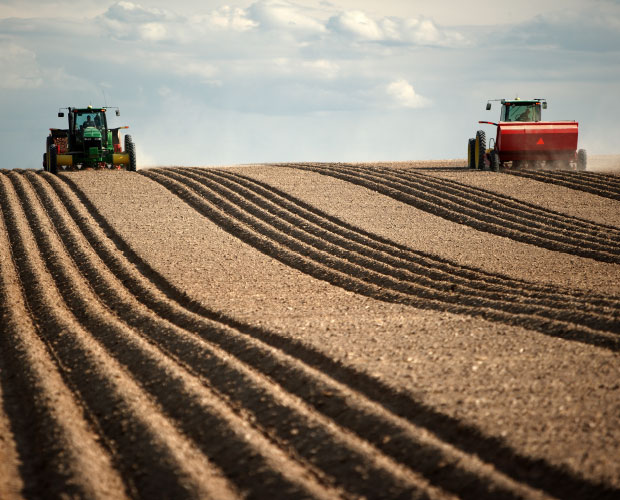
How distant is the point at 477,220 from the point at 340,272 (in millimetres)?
5451

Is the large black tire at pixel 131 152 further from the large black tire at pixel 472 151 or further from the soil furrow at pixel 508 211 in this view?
the large black tire at pixel 472 151

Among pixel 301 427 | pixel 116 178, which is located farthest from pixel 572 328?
pixel 116 178

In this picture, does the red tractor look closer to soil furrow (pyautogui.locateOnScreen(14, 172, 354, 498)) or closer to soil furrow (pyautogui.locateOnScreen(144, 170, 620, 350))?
soil furrow (pyautogui.locateOnScreen(144, 170, 620, 350))

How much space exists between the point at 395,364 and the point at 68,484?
3.31m

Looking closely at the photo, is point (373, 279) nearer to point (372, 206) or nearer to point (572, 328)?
point (572, 328)

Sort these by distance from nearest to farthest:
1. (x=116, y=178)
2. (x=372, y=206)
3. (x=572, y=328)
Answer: (x=572, y=328) < (x=372, y=206) < (x=116, y=178)

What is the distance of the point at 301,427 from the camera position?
5.97 meters

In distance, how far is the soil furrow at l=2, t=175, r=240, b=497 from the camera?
17.2 feet

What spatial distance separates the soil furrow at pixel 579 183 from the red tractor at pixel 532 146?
1.94 ft

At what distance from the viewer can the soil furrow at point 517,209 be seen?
15.3 m

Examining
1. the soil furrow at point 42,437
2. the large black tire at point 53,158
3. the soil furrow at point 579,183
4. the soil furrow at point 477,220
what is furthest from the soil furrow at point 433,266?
the large black tire at point 53,158

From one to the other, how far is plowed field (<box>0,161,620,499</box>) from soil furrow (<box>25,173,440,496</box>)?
0.02m

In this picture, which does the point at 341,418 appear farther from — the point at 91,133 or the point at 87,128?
the point at 87,128

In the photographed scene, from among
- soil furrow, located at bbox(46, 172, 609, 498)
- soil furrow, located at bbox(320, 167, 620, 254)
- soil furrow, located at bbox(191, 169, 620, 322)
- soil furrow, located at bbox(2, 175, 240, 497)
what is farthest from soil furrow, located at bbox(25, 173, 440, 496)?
soil furrow, located at bbox(320, 167, 620, 254)
